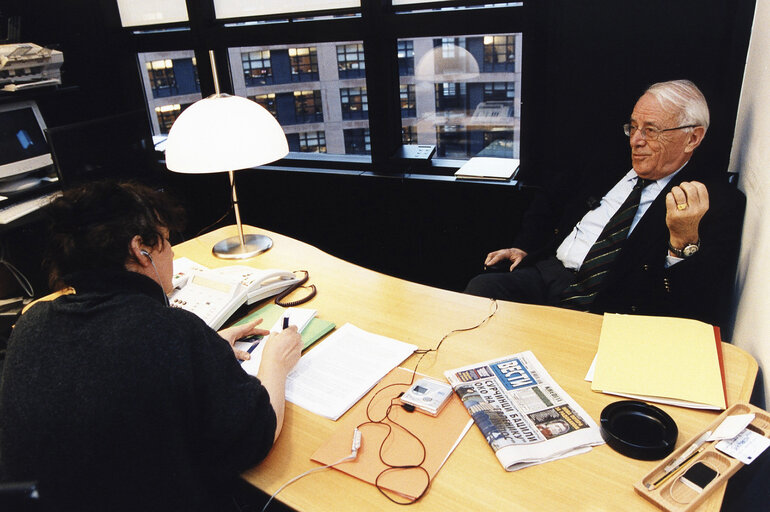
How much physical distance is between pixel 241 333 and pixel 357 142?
187 cm

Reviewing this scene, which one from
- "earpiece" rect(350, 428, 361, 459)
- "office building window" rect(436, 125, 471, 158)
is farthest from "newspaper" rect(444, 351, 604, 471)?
"office building window" rect(436, 125, 471, 158)

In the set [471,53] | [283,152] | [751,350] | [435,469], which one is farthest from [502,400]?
[471,53]

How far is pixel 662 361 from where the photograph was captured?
1288 millimetres

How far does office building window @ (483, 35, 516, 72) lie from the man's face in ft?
2.38

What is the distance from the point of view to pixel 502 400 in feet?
3.97

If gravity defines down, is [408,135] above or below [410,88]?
below

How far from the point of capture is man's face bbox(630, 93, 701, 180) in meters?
1.88

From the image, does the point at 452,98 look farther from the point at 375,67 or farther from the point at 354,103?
the point at 354,103

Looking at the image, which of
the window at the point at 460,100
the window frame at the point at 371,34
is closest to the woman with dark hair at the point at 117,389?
the window frame at the point at 371,34

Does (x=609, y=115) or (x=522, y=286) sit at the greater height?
(x=609, y=115)

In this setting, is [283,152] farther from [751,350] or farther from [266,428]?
[751,350]

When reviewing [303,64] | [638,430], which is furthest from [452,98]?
[638,430]

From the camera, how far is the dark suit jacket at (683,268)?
167 centimetres

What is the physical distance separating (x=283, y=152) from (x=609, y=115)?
1.34 m
